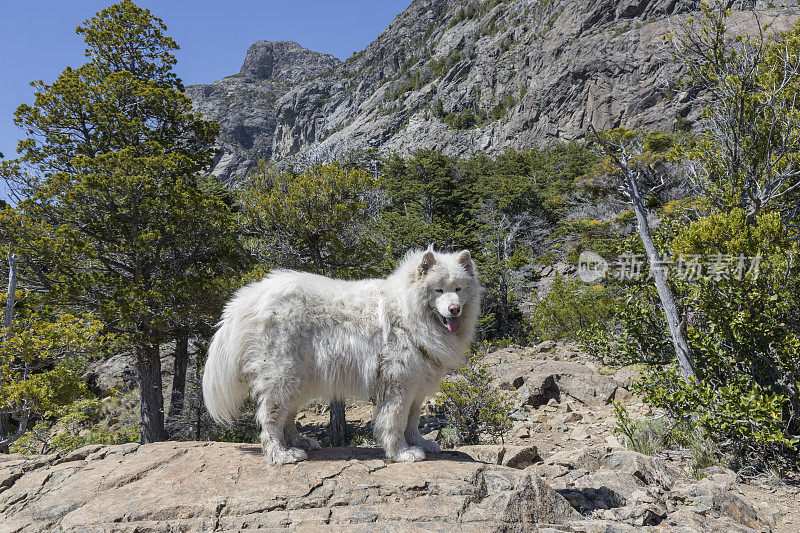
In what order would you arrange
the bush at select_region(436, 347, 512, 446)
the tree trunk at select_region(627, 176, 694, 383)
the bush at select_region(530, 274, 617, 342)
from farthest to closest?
the bush at select_region(530, 274, 617, 342) → the bush at select_region(436, 347, 512, 446) → the tree trunk at select_region(627, 176, 694, 383)

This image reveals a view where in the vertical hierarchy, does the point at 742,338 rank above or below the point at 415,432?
above

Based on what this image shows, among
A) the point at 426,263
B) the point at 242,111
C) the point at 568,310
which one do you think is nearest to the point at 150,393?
the point at 426,263

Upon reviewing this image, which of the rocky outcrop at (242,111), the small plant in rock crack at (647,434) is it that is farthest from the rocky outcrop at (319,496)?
the rocky outcrop at (242,111)

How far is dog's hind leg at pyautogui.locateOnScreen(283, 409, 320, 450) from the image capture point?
162 inches

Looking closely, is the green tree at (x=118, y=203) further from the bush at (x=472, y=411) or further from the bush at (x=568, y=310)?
the bush at (x=568, y=310)

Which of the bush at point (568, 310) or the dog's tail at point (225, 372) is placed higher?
the dog's tail at point (225, 372)

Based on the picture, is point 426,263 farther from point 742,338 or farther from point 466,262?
point 742,338

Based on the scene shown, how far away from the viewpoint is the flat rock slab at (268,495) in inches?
117

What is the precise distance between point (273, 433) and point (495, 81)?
82758 mm

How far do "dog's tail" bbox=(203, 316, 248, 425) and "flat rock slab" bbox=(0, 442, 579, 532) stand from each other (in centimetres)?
47

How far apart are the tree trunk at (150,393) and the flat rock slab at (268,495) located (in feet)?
24.0

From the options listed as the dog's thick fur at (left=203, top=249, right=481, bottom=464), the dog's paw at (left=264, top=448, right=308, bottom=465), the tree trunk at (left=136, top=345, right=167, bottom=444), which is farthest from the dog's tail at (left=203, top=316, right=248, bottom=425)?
the tree trunk at (left=136, top=345, right=167, bottom=444)

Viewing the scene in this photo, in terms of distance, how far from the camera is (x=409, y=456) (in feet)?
13.0

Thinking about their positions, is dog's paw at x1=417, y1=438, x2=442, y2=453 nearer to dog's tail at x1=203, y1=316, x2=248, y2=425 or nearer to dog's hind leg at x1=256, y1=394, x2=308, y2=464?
dog's hind leg at x1=256, y1=394, x2=308, y2=464
